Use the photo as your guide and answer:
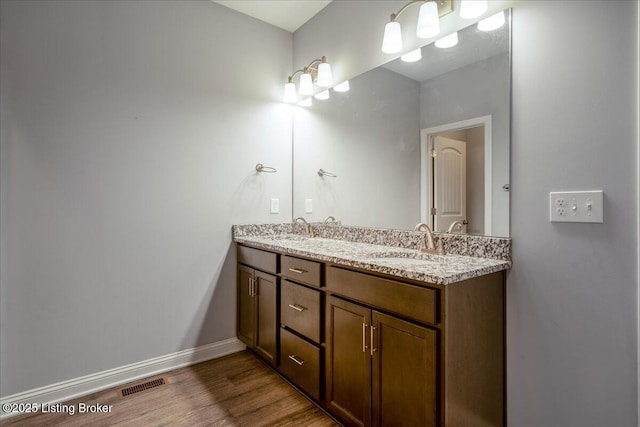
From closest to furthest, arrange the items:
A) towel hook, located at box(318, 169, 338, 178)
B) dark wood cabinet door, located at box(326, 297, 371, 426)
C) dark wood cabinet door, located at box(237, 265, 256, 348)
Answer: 1. dark wood cabinet door, located at box(326, 297, 371, 426)
2. dark wood cabinet door, located at box(237, 265, 256, 348)
3. towel hook, located at box(318, 169, 338, 178)

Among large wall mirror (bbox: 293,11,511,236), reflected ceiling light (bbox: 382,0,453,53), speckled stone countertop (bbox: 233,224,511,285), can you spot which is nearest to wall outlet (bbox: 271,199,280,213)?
large wall mirror (bbox: 293,11,511,236)

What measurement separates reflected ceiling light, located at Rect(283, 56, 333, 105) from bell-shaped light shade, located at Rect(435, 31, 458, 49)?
0.86 metres

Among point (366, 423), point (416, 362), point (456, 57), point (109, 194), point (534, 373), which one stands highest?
point (456, 57)

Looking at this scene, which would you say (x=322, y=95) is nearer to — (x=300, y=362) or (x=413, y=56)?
(x=413, y=56)

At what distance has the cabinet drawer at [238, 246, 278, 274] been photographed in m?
2.08

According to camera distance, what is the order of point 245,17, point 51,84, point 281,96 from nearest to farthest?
point 51,84
point 245,17
point 281,96

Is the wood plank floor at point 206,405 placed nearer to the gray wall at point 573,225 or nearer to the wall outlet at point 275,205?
the gray wall at point 573,225

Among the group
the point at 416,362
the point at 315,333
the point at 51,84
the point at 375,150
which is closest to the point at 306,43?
the point at 375,150

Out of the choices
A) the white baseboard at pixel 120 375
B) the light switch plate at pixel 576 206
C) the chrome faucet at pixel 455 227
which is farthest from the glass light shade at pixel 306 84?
the white baseboard at pixel 120 375

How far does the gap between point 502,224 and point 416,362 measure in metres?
0.72

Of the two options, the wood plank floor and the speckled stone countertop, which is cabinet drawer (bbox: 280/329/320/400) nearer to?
the wood plank floor

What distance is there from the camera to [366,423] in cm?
145

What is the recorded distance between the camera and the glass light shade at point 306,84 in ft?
8.40

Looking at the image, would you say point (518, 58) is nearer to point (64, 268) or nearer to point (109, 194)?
point (109, 194)
